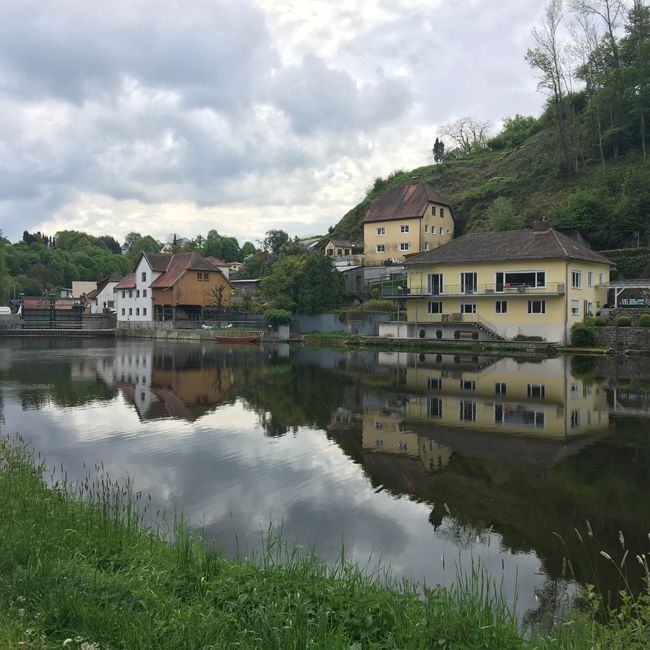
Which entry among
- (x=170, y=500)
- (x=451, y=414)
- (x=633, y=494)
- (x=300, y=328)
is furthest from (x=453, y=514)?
(x=300, y=328)

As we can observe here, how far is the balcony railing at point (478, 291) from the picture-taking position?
41.5 metres

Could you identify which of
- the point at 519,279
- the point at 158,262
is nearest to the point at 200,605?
the point at 519,279

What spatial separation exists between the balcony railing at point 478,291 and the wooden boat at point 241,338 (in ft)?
45.5

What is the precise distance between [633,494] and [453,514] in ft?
11.7

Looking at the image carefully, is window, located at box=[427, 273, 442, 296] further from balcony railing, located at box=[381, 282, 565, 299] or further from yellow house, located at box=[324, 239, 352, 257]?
yellow house, located at box=[324, 239, 352, 257]

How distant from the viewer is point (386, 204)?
70.6 meters

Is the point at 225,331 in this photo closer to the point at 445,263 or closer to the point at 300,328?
the point at 300,328

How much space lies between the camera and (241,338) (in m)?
56.6

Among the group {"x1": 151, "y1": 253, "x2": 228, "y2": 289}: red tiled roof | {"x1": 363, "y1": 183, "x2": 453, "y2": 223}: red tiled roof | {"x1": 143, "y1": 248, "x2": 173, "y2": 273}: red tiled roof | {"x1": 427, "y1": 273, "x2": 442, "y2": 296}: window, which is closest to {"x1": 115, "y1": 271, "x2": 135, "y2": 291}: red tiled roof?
{"x1": 143, "y1": 248, "x2": 173, "y2": 273}: red tiled roof

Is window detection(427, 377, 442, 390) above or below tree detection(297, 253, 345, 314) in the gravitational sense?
below

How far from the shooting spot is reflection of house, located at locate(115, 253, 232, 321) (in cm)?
6844

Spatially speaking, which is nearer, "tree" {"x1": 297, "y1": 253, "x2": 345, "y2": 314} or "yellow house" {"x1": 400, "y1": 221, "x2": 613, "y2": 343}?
"yellow house" {"x1": 400, "y1": 221, "x2": 613, "y2": 343}

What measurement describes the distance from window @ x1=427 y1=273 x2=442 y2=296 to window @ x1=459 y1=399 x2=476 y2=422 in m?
27.3

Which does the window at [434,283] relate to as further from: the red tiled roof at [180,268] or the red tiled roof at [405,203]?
the red tiled roof at [180,268]
